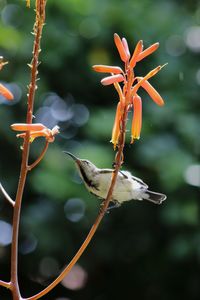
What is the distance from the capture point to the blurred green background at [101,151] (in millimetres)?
5410

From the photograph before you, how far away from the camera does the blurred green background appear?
17.7 feet

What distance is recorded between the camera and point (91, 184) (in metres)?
3.00

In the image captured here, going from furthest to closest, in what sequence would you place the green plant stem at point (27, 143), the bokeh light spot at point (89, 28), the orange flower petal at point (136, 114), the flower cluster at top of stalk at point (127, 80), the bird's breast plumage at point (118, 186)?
1. the bokeh light spot at point (89, 28)
2. the bird's breast plumage at point (118, 186)
3. the orange flower petal at point (136, 114)
4. the flower cluster at top of stalk at point (127, 80)
5. the green plant stem at point (27, 143)

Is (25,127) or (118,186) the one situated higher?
(25,127)

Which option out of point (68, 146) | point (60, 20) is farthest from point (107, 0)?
point (68, 146)

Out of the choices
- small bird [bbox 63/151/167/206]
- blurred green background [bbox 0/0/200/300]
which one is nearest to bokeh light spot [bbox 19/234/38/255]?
blurred green background [bbox 0/0/200/300]

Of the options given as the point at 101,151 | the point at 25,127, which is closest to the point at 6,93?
the point at 25,127

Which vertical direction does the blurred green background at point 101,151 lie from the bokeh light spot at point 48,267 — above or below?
above

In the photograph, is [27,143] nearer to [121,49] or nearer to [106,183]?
[121,49]

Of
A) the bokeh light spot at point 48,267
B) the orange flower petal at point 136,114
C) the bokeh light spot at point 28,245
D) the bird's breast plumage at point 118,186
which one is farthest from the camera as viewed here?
the bokeh light spot at point 48,267

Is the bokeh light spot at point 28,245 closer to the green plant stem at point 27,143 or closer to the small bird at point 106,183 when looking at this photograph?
the small bird at point 106,183

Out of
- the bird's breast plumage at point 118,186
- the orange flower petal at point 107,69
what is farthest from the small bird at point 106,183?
the orange flower petal at point 107,69

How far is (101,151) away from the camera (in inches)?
205

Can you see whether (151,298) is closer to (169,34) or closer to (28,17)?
(169,34)
